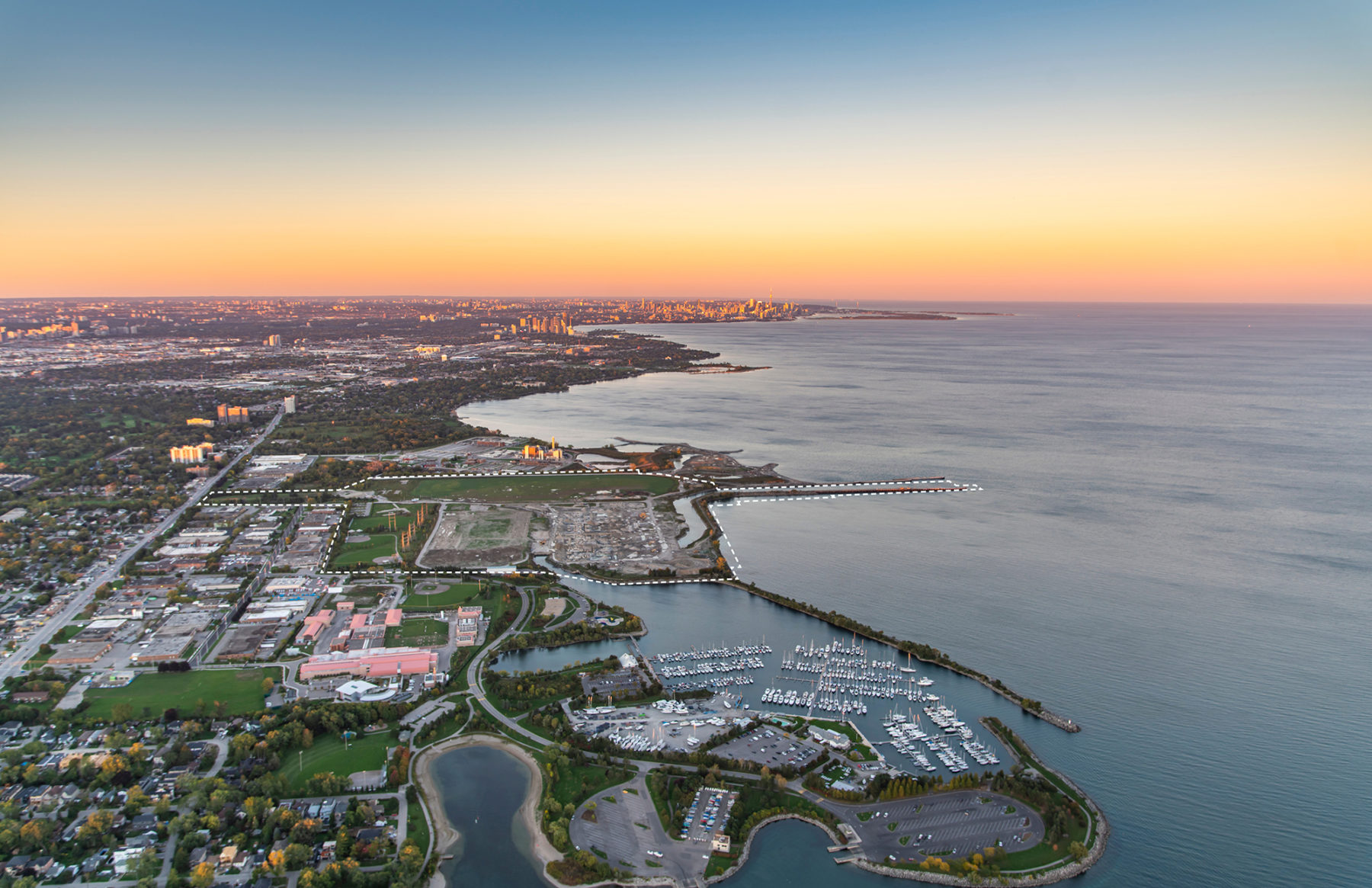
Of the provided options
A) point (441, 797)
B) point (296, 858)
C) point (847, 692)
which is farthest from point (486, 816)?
point (847, 692)

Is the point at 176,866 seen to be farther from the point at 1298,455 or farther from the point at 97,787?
the point at 1298,455

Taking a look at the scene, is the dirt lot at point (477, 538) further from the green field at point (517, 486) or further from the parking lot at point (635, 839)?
the parking lot at point (635, 839)

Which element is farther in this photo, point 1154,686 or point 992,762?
point 1154,686

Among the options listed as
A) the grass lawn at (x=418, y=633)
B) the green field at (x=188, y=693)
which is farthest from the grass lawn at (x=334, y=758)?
the grass lawn at (x=418, y=633)

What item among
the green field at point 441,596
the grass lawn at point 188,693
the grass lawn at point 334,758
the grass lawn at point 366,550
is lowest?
the grass lawn at point 334,758

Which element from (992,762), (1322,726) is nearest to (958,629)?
(992,762)

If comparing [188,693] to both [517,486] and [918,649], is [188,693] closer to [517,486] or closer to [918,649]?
[918,649]

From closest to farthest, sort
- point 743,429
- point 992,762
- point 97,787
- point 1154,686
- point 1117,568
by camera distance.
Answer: point 97,787
point 992,762
point 1154,686
point 1117,568
point 743,429
